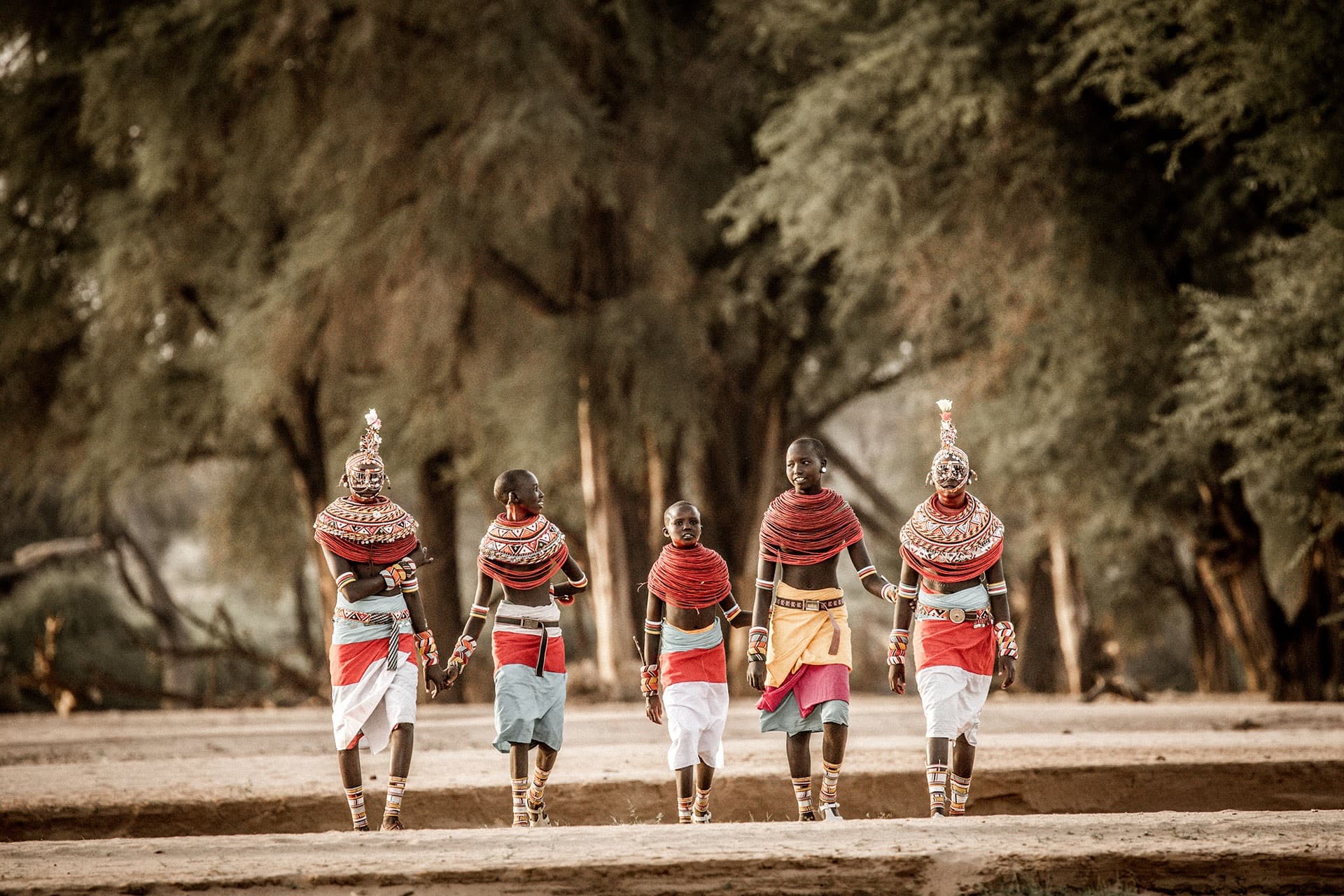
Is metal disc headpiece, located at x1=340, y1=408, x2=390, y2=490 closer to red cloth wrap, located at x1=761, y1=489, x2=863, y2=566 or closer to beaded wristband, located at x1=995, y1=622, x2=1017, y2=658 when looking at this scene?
red cloth wrap, located at x1=761, y1=489, x2=863, y2=566

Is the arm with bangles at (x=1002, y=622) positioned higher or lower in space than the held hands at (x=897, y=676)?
higher

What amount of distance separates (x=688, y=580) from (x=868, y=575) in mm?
957

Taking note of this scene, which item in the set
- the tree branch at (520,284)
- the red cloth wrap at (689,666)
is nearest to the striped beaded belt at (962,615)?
the red cloth wrap at (689,666)

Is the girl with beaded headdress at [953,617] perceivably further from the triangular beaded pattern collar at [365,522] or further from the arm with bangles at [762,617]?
the triangular beaded pattern collar at [365,522]

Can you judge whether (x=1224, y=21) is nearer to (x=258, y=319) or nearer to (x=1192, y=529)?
(x=1192, y=529)

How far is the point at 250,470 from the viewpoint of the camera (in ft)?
82.6

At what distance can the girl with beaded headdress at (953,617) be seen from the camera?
7488 mm

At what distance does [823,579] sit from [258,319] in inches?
505

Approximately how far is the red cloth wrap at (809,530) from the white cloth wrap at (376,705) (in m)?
2.03

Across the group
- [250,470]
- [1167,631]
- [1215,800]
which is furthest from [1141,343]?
[1167,631]

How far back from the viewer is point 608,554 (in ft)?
64.5

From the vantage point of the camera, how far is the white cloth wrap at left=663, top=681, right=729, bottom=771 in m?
7.64

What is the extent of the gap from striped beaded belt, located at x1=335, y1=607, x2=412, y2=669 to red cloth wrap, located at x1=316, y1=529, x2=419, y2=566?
0.89ft

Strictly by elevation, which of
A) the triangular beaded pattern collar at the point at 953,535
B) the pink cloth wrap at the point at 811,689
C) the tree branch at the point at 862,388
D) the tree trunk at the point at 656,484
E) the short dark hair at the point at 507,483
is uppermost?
the tree branch at the point at 862,388
